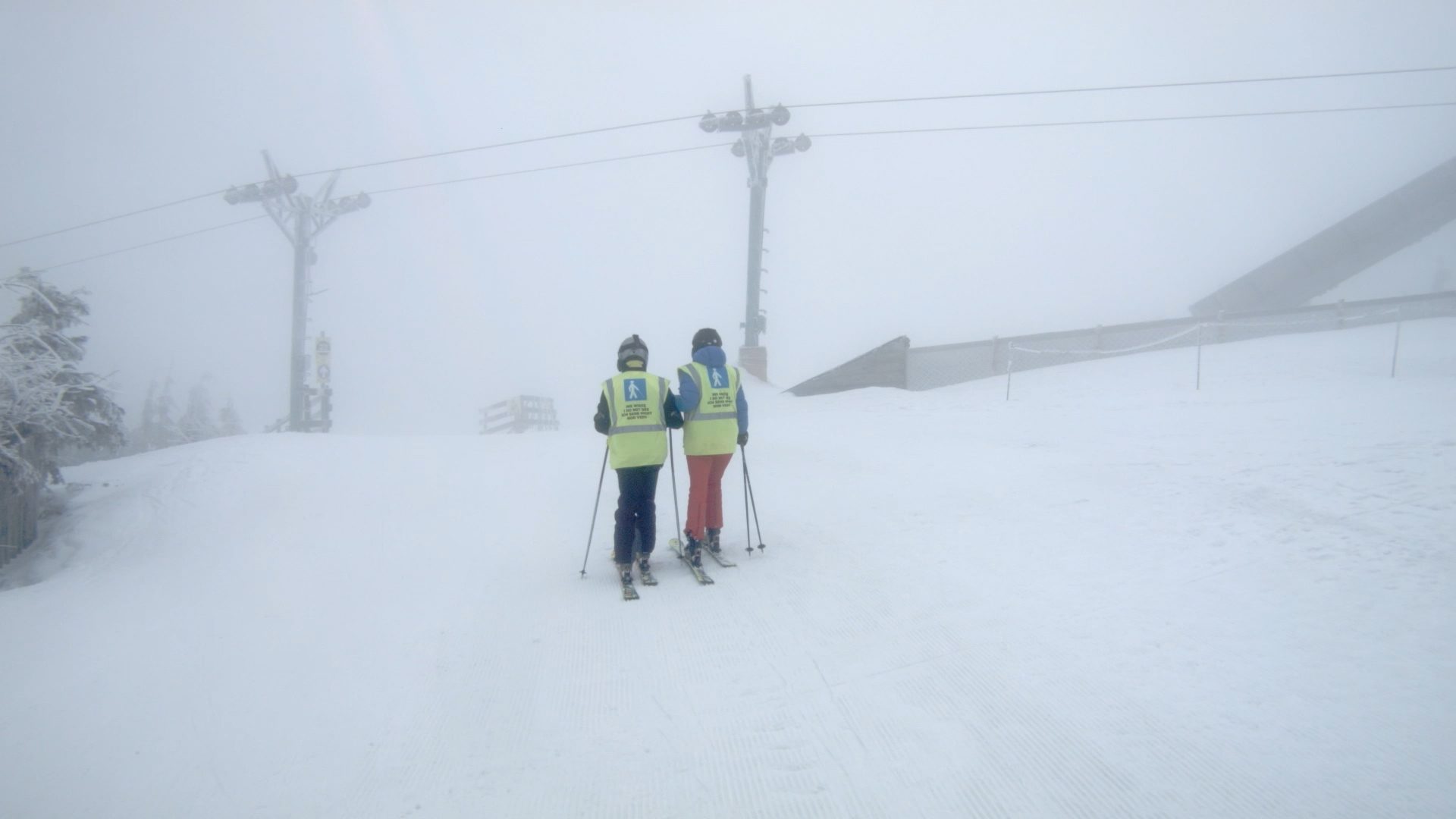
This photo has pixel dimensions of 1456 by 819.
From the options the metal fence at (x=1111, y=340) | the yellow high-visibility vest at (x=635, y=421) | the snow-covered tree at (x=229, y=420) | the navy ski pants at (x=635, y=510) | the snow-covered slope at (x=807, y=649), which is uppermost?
the metal fence at (x=1111, y=340)

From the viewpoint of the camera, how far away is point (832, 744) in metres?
3.44

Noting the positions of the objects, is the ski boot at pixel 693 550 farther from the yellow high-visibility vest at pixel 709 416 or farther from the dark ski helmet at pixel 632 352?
the dark ski helmet at pixel 632 352

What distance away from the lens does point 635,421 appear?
578 cm

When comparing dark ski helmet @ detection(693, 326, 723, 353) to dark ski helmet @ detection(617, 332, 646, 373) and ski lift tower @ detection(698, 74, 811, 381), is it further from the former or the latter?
ski lift tower @ detection(698, 74, 811, 381)

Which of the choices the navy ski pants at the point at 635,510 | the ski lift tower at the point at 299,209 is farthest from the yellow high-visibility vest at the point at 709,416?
the ski lift tower at the point at 299,209

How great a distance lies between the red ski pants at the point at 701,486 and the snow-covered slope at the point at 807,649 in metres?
0.39

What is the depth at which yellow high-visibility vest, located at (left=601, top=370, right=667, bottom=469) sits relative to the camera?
18.8 feet

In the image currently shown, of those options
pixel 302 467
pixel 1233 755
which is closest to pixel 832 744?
pixel 1233 755

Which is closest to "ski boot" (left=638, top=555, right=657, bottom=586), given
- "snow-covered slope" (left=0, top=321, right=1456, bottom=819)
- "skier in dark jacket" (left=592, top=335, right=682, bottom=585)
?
"skier in dark jacket" (left=592, top=335, right=682, bottom=585)

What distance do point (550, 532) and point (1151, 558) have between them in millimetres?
5420

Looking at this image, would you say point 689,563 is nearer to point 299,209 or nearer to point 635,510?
point 635,510

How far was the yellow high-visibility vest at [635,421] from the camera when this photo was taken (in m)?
5.74

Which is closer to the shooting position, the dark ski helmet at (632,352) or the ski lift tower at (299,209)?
the dark ski helmet at (632,352)

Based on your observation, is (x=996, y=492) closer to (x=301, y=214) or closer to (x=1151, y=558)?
(x=1151, y=558)
